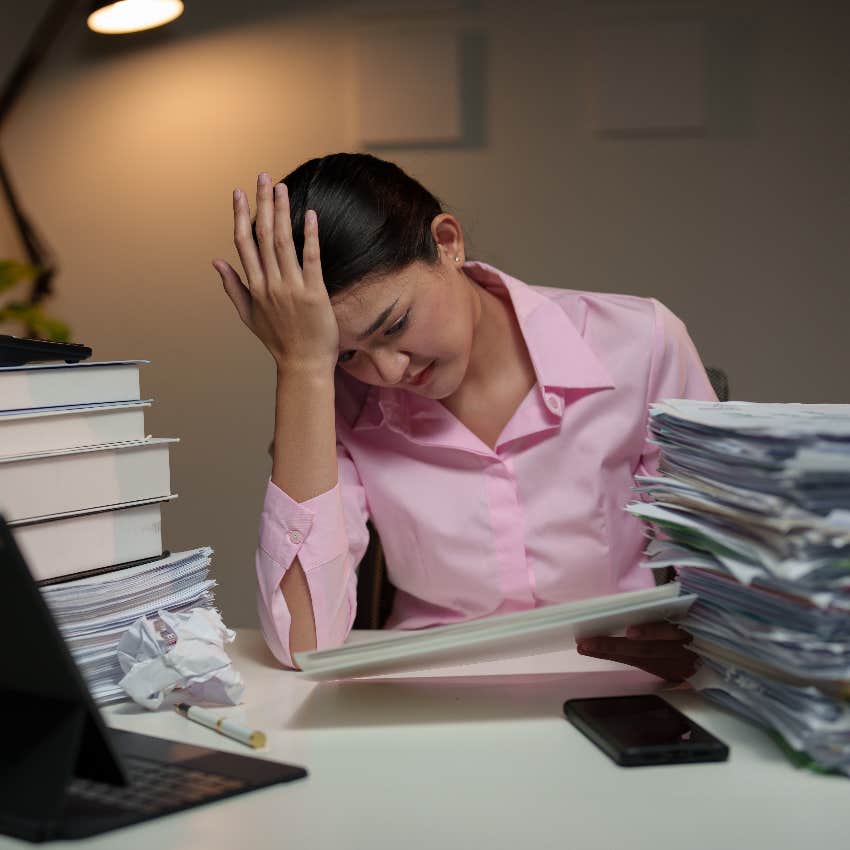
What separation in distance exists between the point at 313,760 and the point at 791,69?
7.63ft

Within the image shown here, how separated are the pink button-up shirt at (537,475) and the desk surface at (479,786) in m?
0.41

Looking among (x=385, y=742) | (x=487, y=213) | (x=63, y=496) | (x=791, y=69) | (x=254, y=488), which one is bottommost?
(x=254, y=488)

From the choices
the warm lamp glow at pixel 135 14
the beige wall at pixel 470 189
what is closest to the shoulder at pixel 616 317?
the beige wall at pixel 470 189

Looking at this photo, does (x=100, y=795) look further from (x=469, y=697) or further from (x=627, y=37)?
(x=627, y=37)

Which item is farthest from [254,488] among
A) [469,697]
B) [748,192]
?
[469,697]

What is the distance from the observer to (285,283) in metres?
1.23

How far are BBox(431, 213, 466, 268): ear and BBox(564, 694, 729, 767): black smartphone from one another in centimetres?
67

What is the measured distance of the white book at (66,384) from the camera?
→ 0.96 metres

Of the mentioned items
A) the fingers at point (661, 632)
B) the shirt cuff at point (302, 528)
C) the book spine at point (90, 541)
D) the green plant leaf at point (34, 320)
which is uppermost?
the green plant leaf at point (34, 320)

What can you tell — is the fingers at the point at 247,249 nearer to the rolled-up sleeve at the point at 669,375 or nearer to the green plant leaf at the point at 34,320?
the rolled-up sleeve at the point at 669,375

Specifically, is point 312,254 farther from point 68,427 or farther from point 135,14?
point 135,14

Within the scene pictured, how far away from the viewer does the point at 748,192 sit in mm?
2633

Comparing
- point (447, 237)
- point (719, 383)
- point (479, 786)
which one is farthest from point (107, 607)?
point (719, 383)

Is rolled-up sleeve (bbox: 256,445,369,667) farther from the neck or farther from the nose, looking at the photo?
the neck
